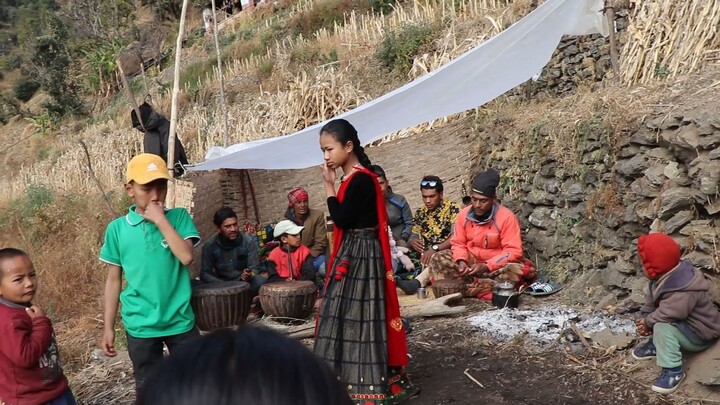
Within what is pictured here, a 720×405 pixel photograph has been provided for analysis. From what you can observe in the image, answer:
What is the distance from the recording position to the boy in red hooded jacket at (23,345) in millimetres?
3047

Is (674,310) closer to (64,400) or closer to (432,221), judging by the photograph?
(64,400)

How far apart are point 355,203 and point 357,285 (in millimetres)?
484

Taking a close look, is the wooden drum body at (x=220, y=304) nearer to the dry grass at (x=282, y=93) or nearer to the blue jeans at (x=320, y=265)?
the blue jeans at (x=320, y=265)

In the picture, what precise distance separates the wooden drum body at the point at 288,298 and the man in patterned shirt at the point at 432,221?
60.8 inches

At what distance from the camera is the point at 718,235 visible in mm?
4391

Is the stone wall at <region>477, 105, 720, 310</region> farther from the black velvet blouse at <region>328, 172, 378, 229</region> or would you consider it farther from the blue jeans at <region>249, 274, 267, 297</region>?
the blue jeans at <region>249, 274, 267, 297</region>

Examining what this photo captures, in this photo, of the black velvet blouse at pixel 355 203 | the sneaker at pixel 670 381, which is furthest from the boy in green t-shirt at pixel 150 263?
the sneaker at pixel 670 381

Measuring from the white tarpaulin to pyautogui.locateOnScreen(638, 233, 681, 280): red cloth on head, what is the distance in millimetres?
2382

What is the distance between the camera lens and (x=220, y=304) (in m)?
4.66

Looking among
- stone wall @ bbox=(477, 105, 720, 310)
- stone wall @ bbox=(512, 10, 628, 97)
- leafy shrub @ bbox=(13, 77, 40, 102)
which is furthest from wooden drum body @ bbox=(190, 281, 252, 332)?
leafy shrub @ bbox=(13, 77, 40, 102)

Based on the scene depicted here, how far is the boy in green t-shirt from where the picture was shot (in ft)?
10.7

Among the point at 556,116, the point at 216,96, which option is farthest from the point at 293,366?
the point at 216,96

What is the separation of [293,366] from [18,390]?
279 cm

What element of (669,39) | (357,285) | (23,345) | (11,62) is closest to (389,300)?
(357,285)
